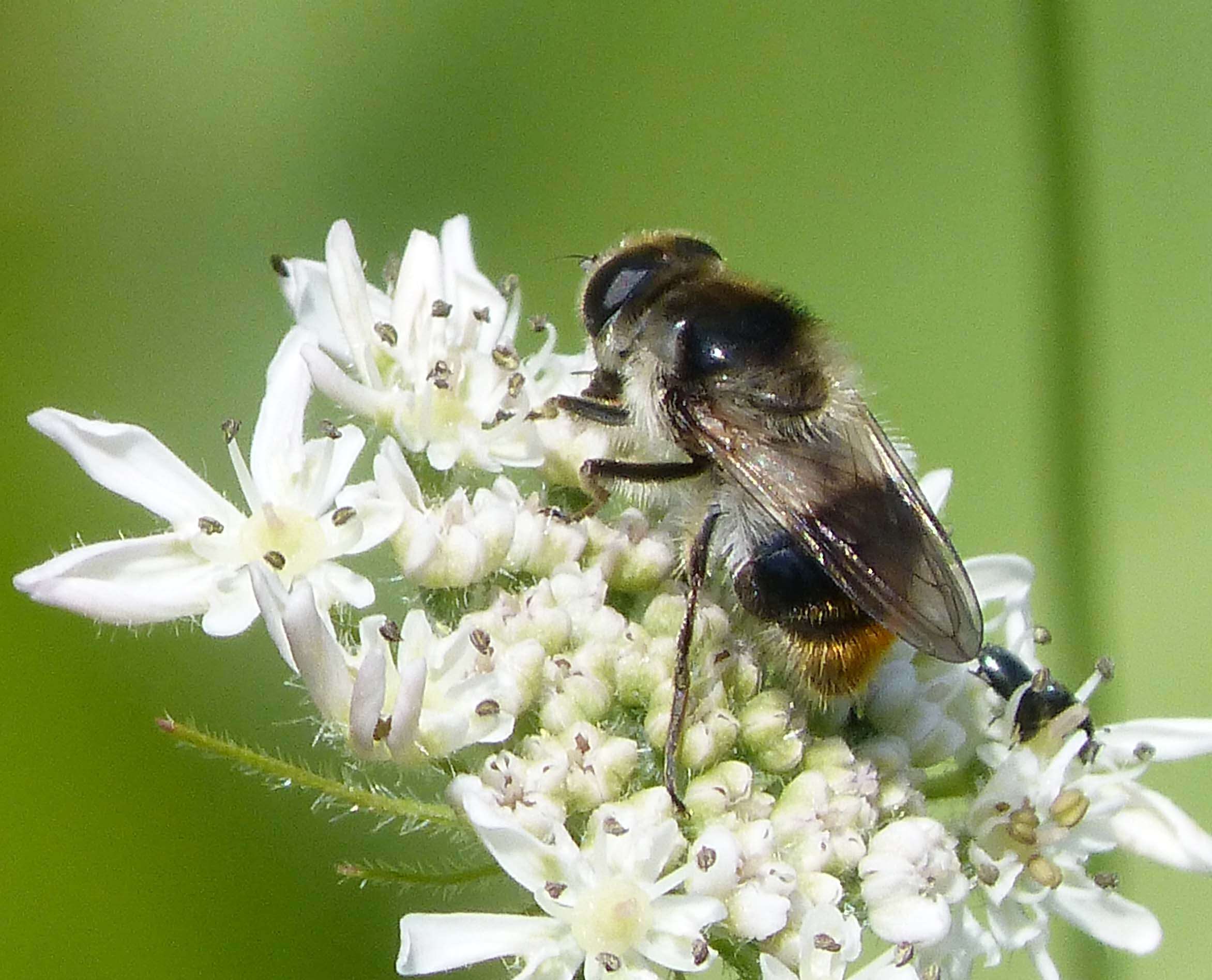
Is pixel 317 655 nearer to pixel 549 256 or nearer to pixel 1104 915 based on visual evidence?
pixel 1104 915

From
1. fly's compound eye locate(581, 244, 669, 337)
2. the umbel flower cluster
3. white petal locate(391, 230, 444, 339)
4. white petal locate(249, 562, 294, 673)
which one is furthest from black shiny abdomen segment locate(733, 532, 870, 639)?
white petal locate(391, 230, 444, 339)

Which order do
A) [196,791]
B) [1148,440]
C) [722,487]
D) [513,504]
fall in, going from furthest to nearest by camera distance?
1. [1148,440]
2. [196,791]
3. [513,504]
4. [722,487]

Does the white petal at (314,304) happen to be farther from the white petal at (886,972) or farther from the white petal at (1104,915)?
the white petal at (1104,915)

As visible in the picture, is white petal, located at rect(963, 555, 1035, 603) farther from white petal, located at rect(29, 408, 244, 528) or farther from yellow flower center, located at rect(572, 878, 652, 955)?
white petal, located at rect(29, 408, 244, 528)

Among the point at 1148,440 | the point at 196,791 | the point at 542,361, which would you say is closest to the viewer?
the point at 542,361

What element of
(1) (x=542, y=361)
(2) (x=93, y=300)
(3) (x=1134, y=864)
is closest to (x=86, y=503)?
(2) (x=93, y=300)

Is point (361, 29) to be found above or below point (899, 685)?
above

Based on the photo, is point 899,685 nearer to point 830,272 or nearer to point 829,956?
point 829,956
